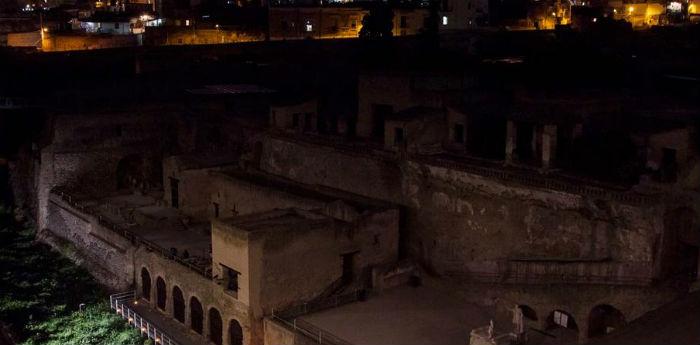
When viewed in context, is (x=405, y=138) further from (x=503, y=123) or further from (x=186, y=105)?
(x=186, y=105)

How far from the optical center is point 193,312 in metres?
22.4

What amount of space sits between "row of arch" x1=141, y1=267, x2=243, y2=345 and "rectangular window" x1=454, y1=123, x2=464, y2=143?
8843mm

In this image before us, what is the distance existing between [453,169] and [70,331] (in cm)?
1136

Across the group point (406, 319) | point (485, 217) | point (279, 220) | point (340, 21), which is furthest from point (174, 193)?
point (340, 21)

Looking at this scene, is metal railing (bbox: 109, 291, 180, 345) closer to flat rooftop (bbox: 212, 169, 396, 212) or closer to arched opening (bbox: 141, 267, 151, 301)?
arched opening (bbox: 141, 267, 151, 301)

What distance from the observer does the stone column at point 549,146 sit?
70.3 feet

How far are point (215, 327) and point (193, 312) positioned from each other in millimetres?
1115

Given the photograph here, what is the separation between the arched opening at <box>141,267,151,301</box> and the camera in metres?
24.5

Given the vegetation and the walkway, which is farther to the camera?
the vegetation

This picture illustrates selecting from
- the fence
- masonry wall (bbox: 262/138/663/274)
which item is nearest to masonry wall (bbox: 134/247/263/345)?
the fence

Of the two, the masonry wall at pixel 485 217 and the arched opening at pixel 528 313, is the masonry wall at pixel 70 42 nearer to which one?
the masonry wall at pixel 485 217

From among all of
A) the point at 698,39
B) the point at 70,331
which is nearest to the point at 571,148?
the point at 70,331

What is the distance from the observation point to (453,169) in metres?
22.1

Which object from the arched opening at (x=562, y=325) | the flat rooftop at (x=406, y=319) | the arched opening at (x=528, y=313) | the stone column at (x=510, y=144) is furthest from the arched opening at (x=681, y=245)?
the stone column at (x=510, y=144)
